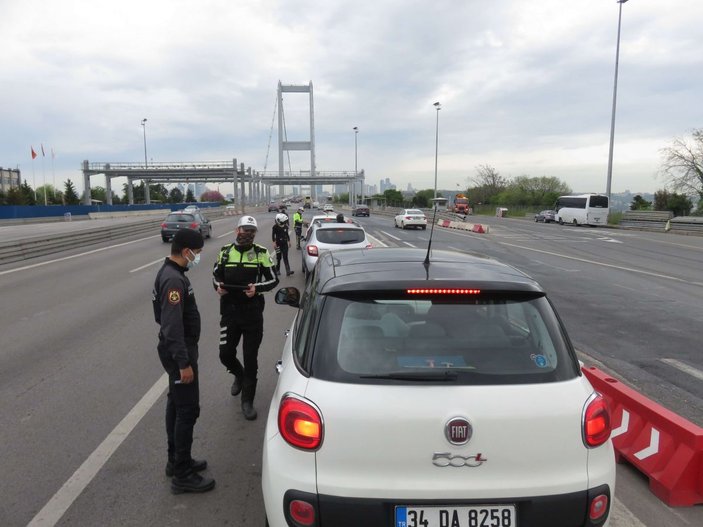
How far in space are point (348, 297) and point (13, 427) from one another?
3.58 metres

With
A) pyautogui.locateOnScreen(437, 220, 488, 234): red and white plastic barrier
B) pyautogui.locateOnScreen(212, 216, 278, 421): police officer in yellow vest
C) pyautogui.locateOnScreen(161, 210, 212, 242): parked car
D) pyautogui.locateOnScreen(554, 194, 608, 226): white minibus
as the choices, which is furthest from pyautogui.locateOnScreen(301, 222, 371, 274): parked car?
pyautogui.locateOnScreen(554, 194, 608, 226): white minibus

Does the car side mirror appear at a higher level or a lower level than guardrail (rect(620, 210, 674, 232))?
higher

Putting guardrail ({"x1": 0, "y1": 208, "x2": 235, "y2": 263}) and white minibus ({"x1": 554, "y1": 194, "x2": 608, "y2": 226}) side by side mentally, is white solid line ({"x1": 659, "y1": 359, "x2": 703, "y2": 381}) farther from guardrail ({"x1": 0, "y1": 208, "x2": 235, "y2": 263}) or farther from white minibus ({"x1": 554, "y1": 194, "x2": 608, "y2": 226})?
white minibus ({"x1": 554, "y1": 194, "x2": 608, "y2": 226})

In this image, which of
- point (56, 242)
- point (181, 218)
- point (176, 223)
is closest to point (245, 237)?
point (56, 242)

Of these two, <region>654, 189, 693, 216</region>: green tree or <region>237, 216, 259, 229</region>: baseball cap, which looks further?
<region>654, 189, 693, 216</region>: green tree

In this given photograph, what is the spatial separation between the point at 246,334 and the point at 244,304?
0.87ft

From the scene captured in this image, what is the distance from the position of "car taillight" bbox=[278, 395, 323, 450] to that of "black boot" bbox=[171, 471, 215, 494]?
1.48 meters

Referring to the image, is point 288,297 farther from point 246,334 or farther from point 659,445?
point 659,445

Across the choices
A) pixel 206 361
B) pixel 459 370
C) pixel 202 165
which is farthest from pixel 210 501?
pixel 202 165

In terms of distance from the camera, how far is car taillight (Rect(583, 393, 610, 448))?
2341mm

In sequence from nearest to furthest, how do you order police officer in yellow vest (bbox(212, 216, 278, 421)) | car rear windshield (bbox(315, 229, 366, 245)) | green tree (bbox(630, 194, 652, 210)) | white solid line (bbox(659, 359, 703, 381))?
police officer in yellow vest (bbox(212, 216, 278, 421)) < white solid line (bbox(659, 359, 703, 381)) < car rear windshield (bbox(315, 229, 366, 245)) < green tree (bbox(630, 194, 652, 210))

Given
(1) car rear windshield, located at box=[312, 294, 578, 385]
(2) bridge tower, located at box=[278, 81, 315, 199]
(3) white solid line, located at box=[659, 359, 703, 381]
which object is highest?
(2) bridge tower, located at box=[278, 81, 315, 199]

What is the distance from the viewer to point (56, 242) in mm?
19734

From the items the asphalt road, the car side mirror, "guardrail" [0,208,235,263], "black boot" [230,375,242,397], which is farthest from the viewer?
"guardrail" [0,208,235,263]
